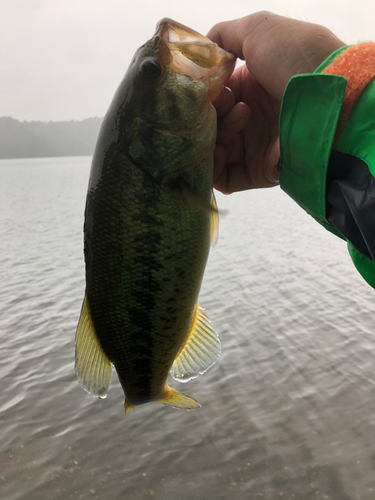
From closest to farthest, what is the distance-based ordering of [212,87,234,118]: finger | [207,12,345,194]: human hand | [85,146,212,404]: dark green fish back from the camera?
[85,146,212,404]: dark green fish back, [207,12,345,194]: human hand, [212,87,234,118]: finger

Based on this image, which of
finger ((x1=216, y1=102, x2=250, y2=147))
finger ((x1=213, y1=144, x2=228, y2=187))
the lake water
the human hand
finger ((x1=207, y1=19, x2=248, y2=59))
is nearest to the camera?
the human hand

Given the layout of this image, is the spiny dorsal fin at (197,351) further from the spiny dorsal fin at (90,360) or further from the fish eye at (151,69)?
the fish eye at (151,69)

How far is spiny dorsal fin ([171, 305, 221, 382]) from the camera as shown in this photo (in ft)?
7.84

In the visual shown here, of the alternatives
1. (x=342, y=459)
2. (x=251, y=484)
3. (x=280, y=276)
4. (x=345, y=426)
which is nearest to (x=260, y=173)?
(x=251, y=484)

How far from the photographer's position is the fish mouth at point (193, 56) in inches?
73.6

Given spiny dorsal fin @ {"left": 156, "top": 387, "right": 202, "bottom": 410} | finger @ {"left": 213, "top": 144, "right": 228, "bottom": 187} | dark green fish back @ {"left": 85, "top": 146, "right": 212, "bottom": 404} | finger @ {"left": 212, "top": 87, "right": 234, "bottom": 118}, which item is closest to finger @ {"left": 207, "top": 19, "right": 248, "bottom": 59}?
finger @ {"left": 212, "top": 87, "right": 234, "bottom": 118}

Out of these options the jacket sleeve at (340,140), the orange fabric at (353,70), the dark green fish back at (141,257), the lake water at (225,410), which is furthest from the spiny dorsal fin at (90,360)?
the lake water at (225,410)

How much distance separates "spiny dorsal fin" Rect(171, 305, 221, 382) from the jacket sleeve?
964 mm

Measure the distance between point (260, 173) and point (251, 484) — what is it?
4455 millimetres

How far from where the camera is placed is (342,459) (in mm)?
5766

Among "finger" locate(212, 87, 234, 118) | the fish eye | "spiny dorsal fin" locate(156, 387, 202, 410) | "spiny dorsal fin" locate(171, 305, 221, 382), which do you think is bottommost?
"spiny dorsal fin" locate(156, 387, 202, 410)

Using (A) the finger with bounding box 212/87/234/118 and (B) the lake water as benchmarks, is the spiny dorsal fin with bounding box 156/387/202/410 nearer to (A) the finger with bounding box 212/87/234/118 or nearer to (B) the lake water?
(A) the finger with bounding box 212/87/234/118

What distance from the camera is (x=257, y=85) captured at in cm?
274

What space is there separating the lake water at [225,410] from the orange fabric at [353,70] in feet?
16.9
